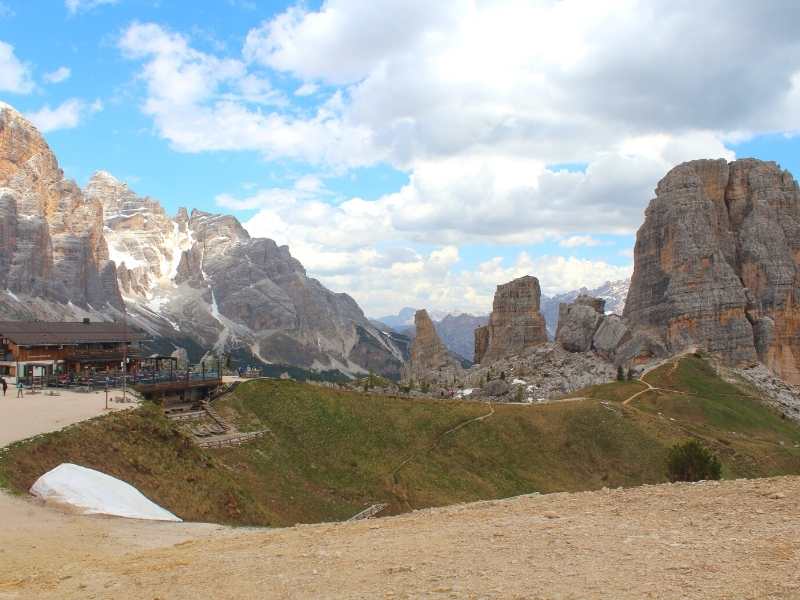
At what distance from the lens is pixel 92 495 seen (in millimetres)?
27281

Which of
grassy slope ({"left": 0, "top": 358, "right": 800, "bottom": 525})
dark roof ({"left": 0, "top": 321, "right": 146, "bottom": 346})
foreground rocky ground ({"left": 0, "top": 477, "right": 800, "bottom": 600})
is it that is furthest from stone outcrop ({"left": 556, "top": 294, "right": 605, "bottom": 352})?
foreground rocky ground ({"left": 0, "top": 477, "right": 800, "bottom": 600})

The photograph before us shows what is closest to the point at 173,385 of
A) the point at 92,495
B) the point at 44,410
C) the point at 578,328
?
the point at 44,410

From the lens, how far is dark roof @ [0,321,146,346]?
249 feet

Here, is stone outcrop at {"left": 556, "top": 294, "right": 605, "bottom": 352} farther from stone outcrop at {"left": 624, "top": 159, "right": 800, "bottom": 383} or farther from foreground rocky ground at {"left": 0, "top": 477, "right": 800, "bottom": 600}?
foreground rocky ground at {"left": 0, "top": 477, "right": 800, "bottom": 600}

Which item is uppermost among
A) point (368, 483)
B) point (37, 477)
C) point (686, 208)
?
point (686, 208)

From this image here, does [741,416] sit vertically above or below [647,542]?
below

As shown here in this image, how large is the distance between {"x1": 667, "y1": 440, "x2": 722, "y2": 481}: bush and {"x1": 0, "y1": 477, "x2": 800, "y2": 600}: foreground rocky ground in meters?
23.3

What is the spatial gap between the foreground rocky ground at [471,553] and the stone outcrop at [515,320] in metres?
159

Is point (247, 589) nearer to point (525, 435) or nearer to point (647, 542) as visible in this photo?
point (647, 542)

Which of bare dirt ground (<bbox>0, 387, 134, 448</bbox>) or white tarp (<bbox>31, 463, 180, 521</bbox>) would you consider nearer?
white tarp (<bbox>31, 463, 180, 521</bbox>)

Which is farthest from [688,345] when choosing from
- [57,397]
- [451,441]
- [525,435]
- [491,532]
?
[491,532]

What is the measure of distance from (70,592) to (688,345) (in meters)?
150

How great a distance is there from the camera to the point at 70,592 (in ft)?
52.3

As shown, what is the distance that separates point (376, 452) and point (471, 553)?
48.6 m
